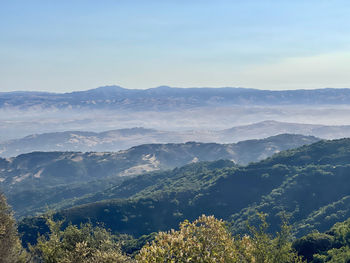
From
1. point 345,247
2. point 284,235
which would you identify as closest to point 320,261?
point 345,247

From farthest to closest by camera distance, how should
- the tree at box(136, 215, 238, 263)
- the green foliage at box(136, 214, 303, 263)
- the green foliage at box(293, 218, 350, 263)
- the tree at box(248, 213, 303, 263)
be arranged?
1. the green foliage at box(293, 218, 350, 263)
2. the tree at box(248, 213, 303, 263)
3. the green foliage at box(136, 214, 303, 263)
4. the tree at box(136, 215, 238, 263)

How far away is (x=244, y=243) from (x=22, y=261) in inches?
1525

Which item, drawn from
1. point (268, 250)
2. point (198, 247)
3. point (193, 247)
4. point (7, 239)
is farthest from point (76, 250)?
point (268, 250)

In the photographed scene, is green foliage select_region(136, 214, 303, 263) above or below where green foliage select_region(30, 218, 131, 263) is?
above

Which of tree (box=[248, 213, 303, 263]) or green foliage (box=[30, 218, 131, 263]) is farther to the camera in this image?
tree (box=[248, 213, 303, 263])

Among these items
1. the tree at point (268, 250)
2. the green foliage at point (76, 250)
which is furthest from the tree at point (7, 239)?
the tree at point (268, 250)

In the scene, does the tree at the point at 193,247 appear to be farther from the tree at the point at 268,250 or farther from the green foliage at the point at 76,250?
the tree at the point at 268,250

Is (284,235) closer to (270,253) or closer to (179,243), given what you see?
(270,253)

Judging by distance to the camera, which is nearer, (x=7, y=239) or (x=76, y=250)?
(x=76, y=250)

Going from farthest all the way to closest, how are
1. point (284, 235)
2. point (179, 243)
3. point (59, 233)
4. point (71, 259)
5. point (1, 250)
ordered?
point (59, 233) → point (284, 235) → point (1, 250) → point (71, 259) → point (179, 243)

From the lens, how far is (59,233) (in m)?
85.9

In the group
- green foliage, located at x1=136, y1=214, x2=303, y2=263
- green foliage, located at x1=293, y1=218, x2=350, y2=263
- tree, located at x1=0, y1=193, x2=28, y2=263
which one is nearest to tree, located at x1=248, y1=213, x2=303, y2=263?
green foliage, located at x1=136, y1=214, x2=303, y2=263

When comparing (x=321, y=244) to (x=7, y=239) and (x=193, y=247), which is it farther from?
(x=7, y=239)

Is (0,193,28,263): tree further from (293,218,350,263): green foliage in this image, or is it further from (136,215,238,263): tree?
(293,218,350,263): green foliage
